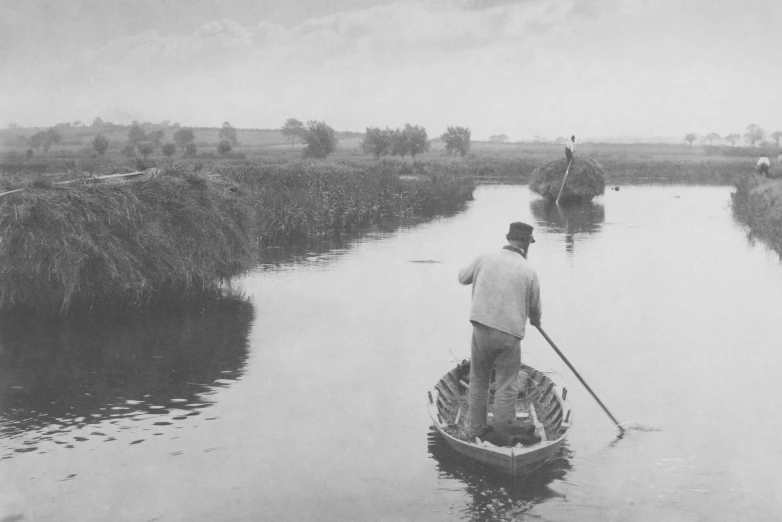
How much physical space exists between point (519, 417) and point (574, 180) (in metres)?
38.9

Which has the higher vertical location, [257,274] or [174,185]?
[174,185]

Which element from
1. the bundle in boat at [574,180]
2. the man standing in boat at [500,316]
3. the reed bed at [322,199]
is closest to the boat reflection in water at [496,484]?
the man standing in boat at [500,316]

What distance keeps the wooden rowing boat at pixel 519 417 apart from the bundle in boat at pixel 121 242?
24.5 ft

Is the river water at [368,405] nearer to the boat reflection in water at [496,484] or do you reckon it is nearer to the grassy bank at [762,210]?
the boat reflection in water at [496,484]

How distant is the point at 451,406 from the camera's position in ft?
31.8

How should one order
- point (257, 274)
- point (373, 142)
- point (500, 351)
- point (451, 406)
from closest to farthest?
1. point (500, 351)
2. point (451, 406)
3. point (257, 274)
4. point (373, 142)

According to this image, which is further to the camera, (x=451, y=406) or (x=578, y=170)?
(x=578, y=170)

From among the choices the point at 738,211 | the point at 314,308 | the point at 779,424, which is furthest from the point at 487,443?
the point at 738,211

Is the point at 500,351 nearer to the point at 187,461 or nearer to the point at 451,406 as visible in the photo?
the point at 451,406

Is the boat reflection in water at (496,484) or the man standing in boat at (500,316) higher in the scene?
the man standing in boat at (500,316)

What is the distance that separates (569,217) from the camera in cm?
3884

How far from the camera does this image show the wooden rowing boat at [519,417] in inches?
314

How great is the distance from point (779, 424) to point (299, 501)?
580 cm

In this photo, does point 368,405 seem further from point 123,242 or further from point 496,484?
point 123,242
